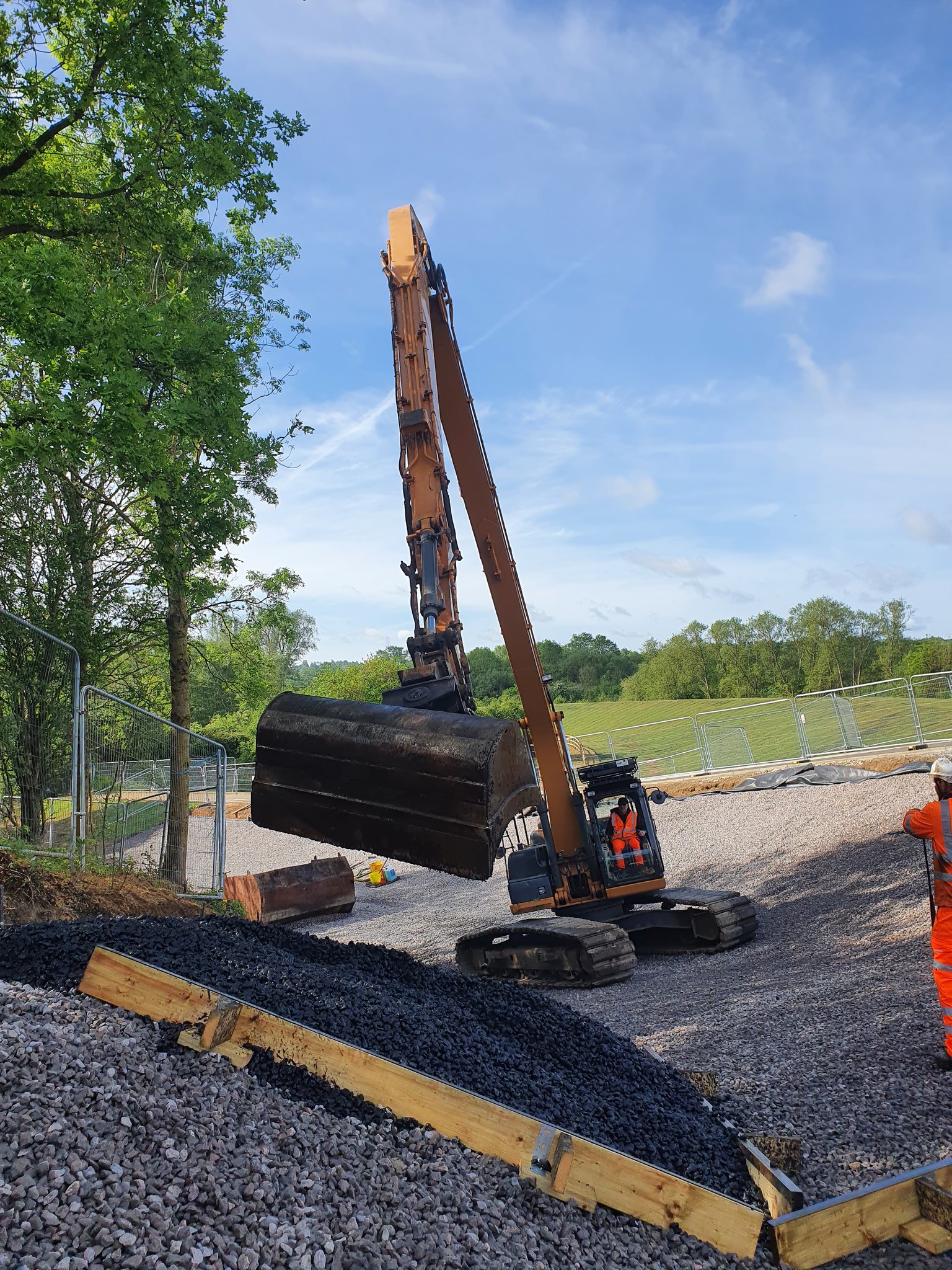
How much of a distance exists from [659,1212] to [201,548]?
1098cm

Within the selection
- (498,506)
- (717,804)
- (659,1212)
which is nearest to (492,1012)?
(659,1212)

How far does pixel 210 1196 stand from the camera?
272cm

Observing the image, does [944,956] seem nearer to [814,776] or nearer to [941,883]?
[941,883]

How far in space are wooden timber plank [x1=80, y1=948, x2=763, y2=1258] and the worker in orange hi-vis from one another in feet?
9.69

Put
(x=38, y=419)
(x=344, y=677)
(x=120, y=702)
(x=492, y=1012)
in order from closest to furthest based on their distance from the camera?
(x=492, y=1012) → (x=120, y=702) → (x=38, y=419) → (x=344, y=677)

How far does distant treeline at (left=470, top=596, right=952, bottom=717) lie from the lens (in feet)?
199

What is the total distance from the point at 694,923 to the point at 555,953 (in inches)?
74.1

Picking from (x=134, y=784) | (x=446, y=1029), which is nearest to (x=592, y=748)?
(x=134, y=784)

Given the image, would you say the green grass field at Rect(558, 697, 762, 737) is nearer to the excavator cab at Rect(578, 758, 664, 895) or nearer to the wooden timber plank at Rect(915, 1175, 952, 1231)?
the excavator cab at Rect(578, 758, 664, 895)

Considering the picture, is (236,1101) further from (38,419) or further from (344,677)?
(344,677)

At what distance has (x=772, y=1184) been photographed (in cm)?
344

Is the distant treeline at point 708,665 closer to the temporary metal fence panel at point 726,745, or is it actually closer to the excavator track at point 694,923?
the temporary metal fence panel at point 726,745

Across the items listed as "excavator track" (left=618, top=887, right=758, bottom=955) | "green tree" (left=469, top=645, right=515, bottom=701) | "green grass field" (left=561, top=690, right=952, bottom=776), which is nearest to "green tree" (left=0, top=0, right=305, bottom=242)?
"excavator track" (left=618, top=887, right=758, bottom=955)

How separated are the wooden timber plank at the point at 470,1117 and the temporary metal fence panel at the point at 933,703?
60.2 ft
